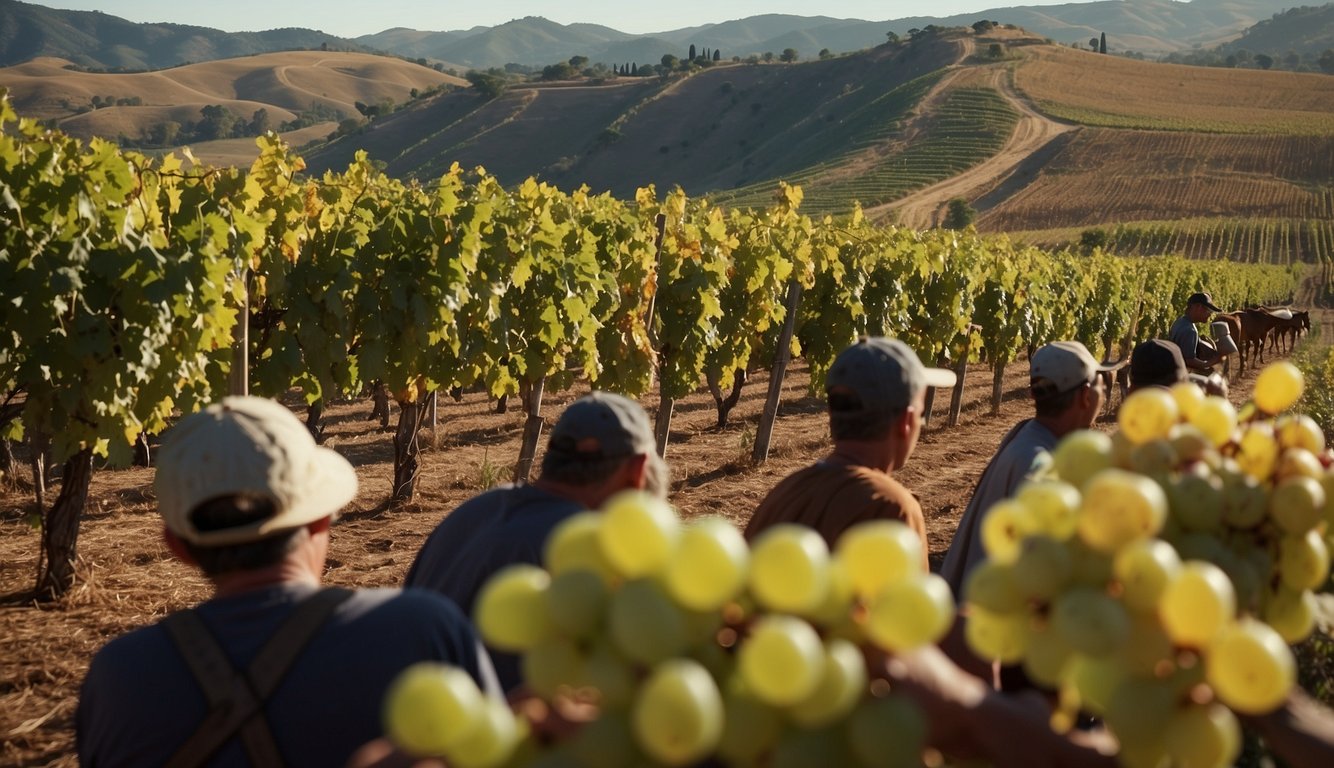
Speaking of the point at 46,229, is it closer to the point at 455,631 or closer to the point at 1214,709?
the point at 455,631

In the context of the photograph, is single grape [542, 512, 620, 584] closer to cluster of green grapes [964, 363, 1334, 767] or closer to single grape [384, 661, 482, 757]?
single grape [384, 661, 482, 757]

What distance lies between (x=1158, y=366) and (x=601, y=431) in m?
2.61

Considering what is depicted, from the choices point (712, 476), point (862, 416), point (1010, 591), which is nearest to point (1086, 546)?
point (1010, 591)

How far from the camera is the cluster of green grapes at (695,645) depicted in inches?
36.6

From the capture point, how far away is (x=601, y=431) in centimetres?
262

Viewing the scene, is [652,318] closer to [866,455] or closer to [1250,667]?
[866,455]

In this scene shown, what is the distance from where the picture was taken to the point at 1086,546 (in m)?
1.18

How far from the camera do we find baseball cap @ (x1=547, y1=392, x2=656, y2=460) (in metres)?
2.62

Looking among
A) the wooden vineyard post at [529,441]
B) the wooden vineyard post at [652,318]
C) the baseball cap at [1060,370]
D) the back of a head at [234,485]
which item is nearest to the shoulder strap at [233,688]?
the back of a head at [234,485]

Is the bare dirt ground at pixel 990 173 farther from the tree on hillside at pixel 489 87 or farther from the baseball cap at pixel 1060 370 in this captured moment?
the baseball cap at pixel 1060 370

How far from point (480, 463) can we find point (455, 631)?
1002 centimetres

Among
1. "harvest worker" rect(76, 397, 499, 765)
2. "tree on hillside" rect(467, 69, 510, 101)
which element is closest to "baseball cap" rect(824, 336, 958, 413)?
"harvest worker" rect(76, 397, 499, 765)

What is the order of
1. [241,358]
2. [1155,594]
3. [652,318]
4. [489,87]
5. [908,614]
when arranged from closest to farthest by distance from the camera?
[908,614] < [1155,594] < [241,358] < [652,318] < [489,87]

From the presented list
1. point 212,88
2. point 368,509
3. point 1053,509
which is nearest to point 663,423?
point 368,509
